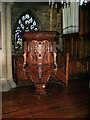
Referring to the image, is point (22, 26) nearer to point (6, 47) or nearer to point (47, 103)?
point (6, 47)

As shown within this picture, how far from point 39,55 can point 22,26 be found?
13.7 ft

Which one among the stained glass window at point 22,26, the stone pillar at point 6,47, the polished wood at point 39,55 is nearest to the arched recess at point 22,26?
the stained glass window at point 22,26

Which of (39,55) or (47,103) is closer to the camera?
(47,103)

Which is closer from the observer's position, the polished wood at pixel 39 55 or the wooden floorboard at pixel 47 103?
the wooden floorboard at pixel 47 103

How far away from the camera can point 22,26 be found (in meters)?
7.09

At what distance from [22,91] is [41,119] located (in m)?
1.37

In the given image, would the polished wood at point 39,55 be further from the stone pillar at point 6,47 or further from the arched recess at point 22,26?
the arched recess at point 22,26

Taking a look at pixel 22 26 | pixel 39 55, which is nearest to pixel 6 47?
pixel 39 55

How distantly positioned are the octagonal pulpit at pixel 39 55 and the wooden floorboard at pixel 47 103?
0.36 metres

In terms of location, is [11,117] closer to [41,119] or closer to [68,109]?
[41,119]

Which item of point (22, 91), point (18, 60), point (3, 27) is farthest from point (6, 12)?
point (22, 91)

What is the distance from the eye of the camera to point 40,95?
322 centimetres

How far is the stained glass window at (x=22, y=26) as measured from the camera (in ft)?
23.0

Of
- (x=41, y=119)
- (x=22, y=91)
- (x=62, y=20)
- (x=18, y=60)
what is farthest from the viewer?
(x=62, y=20)
